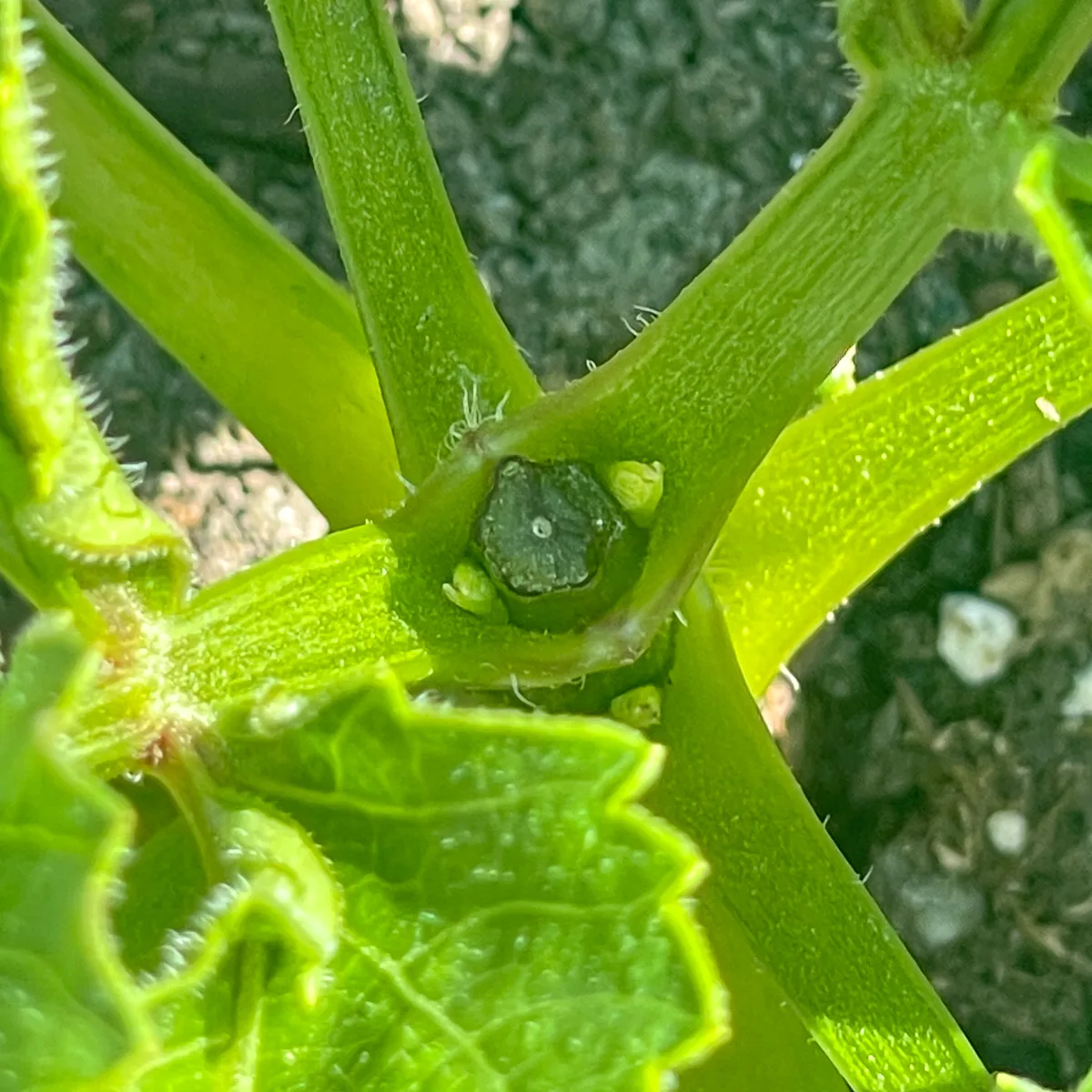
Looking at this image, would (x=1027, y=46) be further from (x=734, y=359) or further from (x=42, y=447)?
(x=42, y=447)

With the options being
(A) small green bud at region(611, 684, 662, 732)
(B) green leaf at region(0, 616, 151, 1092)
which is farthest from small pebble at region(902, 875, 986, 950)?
(B) green leaf at region(0, 616, 151, 1092)

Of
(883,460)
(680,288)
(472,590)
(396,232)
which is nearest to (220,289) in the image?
(396,232)

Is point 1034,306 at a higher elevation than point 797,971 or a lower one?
higher

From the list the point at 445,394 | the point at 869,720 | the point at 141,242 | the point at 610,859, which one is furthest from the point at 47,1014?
the point at 869,720

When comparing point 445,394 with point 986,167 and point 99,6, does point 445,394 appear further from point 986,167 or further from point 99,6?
point 99,6

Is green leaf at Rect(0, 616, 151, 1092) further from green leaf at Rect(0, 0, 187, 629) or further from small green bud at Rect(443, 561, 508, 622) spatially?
small green bud at Rect(443, 561, 508, 622)

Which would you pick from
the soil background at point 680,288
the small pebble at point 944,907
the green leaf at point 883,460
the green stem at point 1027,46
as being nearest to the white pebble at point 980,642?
the soil background at point 680,288

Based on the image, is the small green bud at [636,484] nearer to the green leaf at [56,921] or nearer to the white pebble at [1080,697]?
the green leaf at [56,921]
